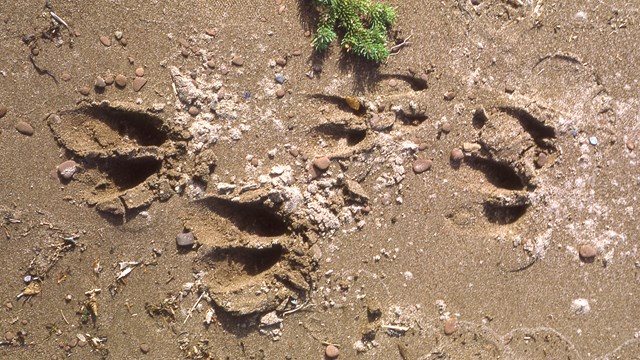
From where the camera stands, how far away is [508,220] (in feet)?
13.1

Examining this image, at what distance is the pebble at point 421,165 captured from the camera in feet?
12.5

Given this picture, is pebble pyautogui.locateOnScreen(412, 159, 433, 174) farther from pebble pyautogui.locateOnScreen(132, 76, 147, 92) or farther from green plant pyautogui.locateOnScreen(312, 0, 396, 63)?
pebble pyautogui.locateOnScreen(132, 76, 147, 92)

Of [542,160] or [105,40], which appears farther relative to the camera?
[542,160]

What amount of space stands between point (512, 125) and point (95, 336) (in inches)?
138

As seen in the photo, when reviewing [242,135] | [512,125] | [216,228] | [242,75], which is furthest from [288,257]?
[512,125]

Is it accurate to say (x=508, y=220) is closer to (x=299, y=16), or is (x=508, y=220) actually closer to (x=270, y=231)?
(x=270, y=231)

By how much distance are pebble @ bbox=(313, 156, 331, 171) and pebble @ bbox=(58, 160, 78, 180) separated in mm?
1703

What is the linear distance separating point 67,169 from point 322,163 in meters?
1.80

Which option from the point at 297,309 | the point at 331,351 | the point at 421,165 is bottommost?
the point at 331,351

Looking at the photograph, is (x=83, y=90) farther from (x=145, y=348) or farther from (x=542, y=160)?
(x=542, y=160)

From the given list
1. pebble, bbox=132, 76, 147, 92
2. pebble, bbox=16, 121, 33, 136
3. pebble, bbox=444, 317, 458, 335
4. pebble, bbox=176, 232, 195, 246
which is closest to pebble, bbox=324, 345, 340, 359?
pebble, bbox=444, 317, 458, 335

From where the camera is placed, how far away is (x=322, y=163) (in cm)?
369

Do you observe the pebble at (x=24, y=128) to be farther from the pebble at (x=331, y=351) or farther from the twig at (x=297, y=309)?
the pebble at (x=331, y=351)

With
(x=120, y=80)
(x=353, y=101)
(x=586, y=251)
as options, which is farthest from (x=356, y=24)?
(x=586, y=251)
